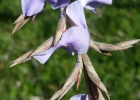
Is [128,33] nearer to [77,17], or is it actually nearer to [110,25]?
[110,25]

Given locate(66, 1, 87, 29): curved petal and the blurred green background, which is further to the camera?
the blurred green background

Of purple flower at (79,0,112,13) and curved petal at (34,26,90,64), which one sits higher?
purple flower at (79,0,112,13)

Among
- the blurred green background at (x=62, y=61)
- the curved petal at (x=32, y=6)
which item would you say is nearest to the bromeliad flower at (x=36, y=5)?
the curved petal at (x=32, y=6)

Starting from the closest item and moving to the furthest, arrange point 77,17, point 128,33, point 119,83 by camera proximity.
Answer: point 77,17
point 119,83
point 128,33

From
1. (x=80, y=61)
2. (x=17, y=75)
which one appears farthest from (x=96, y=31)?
(x=80, y=61)

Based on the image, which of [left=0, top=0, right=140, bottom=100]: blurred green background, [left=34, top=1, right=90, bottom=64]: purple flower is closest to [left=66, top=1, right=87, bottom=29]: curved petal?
[left=34, top=1, right=90, bottom=64]: purple flower

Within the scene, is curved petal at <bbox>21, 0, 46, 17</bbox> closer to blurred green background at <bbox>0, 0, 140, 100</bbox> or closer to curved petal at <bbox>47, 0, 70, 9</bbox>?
curved petal at <bbox>47, 0, 70, 9</bbox>
